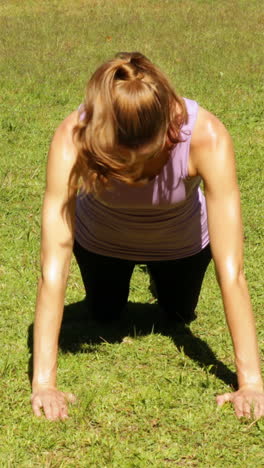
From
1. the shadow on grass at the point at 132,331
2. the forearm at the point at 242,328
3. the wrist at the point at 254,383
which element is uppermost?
the forearm at the point at 242,328

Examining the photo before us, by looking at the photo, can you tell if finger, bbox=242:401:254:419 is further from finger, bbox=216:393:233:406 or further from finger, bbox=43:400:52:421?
finger, bbox=43:400:52:421

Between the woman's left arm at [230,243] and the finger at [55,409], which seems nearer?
the woman's left arm at [230,243]

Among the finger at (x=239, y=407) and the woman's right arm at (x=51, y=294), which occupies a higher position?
the woman's right arm at (x=51, y=294)

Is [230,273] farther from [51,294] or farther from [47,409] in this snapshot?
[47,409]

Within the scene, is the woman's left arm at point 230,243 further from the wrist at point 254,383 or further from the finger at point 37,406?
the finger at point 37,406

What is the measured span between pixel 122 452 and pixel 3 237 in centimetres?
276

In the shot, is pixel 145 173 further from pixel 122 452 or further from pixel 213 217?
pixel 122 452

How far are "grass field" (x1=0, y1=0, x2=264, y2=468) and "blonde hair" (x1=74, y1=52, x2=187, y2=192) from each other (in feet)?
3.48

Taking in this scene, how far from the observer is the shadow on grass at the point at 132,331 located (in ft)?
14.1

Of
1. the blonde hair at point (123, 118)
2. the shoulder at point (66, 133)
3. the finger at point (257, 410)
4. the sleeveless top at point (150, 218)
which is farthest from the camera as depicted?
the sleeveless top at point (150, 218)

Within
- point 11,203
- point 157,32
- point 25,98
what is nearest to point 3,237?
point 11,203

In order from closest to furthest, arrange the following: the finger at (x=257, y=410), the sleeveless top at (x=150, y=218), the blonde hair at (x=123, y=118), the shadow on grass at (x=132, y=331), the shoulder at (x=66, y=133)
Answer: the blonde hair at (x=123, y=118) → the shoulder at (x=66, y=133) → the finger at (x=257, y=410) → the sleeveless top at (x=150, y=218) → the shadow on grass at (x=132, y=331)

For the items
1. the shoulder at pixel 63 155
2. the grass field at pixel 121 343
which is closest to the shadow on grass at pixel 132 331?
the grass field at pixel 121 343

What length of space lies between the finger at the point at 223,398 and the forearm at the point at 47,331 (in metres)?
0.70
